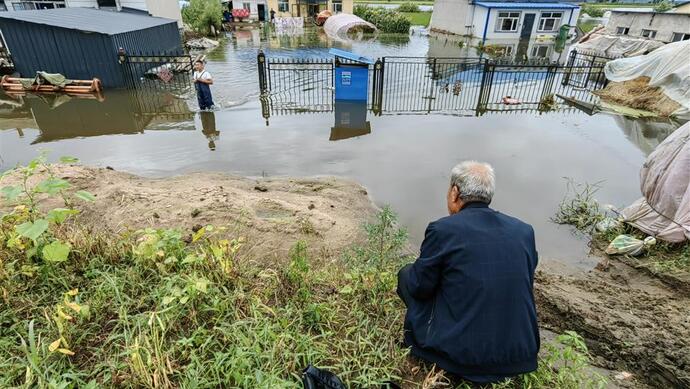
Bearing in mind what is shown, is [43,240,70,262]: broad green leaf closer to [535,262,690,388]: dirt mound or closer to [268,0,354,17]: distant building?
[535,262,690,388]: dirt mound

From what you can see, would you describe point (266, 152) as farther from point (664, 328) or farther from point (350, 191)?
point (664, 328)

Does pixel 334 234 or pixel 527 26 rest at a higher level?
pixel 527 26

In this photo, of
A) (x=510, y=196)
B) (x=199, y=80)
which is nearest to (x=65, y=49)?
(x=199, y=80)

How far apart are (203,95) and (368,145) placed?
5018 mm

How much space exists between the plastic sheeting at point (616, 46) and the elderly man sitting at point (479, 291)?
66.6 ft

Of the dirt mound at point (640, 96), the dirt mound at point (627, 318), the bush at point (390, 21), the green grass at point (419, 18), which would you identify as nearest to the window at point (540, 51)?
the dirt mound at point (640, 96)

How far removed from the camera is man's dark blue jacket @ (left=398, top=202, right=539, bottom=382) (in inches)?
78.2

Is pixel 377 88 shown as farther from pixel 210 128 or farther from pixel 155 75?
pixel 155 75

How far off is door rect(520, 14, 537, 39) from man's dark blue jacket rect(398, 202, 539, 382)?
30729 mm

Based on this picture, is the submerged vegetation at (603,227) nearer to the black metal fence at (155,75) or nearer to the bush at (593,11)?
the black metal fence at (155,75)

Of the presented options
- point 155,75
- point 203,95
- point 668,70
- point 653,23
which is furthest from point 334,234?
point 653,23

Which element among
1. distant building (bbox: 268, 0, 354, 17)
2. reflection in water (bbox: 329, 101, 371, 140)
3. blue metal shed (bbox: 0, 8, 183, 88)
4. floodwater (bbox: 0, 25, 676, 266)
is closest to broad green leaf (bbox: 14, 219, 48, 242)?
floodwater (bbox: 0, 25, 676, 266)

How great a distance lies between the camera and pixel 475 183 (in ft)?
7.30

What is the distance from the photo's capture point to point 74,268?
2904 millimetres
